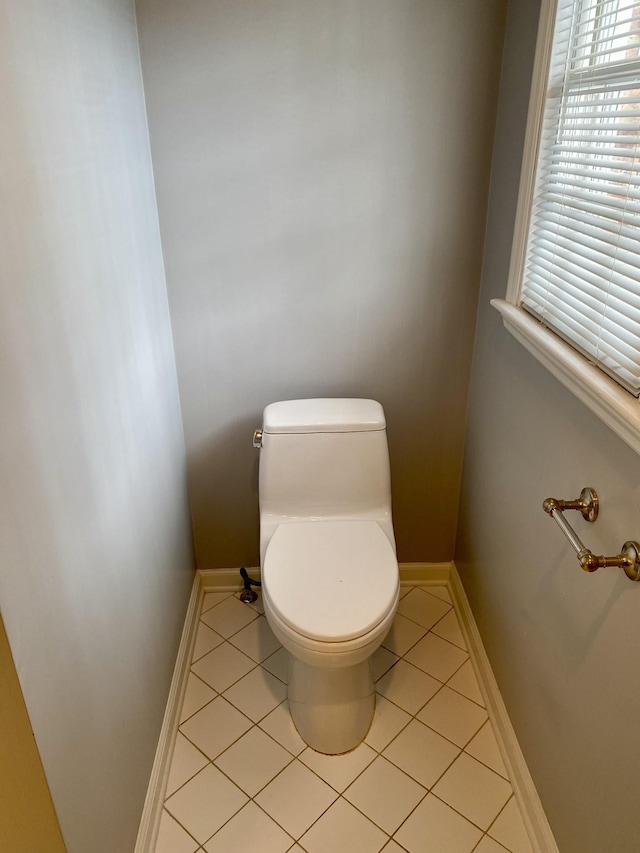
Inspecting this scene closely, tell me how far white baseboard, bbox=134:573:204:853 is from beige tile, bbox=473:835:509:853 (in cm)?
76

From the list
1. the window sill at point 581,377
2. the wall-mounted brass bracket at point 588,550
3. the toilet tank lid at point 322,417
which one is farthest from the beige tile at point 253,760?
the window sill at point 581,377

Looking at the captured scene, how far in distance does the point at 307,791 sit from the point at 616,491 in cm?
111

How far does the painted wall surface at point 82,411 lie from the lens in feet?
2.87

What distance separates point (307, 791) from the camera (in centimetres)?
160

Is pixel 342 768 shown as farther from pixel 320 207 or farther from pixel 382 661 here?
pixel 320 207

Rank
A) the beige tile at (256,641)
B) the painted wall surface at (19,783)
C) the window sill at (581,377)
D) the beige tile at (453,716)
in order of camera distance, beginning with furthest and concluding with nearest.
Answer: the beige tile at (256,641)
the beige tile at (453,716)
the window sill at (581,377)
the painted wall surface at (19,783)

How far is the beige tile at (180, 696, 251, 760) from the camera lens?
1714 mm

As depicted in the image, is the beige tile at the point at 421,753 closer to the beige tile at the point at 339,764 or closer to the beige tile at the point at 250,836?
the beige tile at the point at 339,764

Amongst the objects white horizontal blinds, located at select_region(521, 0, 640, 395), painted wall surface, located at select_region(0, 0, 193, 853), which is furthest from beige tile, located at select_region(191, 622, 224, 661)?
white horizontal blinds, located at select_region(521, 0, 640, 395)

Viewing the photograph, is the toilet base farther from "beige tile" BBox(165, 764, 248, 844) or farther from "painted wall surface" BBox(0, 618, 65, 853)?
"painted wall surface" BBox(0, 618, 65, 853)

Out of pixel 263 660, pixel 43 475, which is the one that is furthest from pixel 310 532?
pixel 43 475

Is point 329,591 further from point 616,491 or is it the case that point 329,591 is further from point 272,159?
point 272,159

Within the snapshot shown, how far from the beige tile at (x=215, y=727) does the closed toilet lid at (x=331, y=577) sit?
47 cm

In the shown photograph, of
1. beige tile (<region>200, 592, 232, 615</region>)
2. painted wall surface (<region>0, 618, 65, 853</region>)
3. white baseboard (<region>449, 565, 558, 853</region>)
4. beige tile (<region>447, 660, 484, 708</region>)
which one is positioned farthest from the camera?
beige tile (<region>200, 592, 232, 615</region>)
